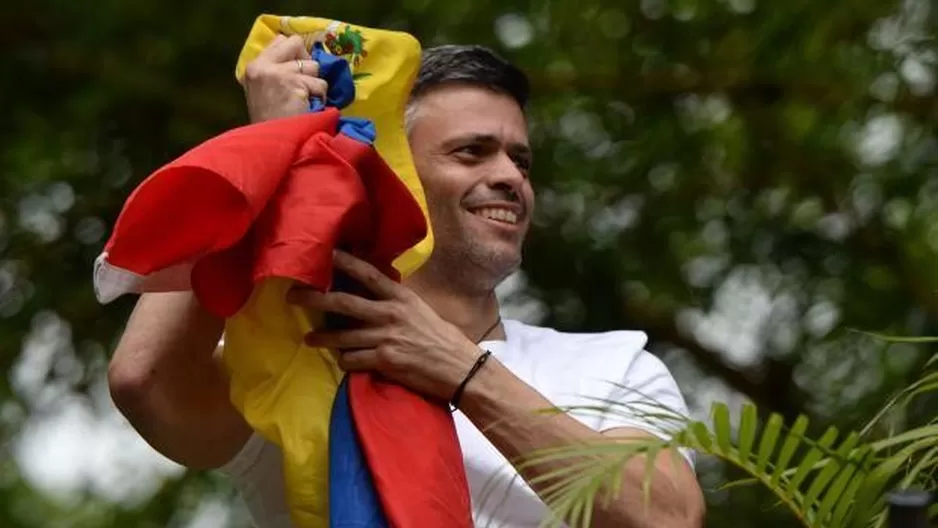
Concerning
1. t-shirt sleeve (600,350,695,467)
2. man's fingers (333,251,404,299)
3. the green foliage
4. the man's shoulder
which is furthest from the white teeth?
the green foliage

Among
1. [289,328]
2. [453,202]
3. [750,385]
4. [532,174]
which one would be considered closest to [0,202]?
[532,174]

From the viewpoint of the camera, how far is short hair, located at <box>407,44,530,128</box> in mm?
3025

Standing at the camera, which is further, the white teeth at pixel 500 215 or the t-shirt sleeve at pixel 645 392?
the white teeth at pixel 500 215

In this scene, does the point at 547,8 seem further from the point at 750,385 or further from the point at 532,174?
the point at 750,385

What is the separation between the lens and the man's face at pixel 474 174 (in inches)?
116

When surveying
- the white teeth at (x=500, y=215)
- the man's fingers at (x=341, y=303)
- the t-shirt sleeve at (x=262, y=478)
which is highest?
the man's fingers at (x=341, y=303)

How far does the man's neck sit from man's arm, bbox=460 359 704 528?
0.49m

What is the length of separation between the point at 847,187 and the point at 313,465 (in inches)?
105

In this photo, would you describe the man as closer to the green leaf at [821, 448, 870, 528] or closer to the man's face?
the man's face

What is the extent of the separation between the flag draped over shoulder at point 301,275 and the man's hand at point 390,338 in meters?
0.02

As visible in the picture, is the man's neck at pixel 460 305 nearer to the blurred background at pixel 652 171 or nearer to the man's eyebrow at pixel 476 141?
the man's eyebrow at pixel 476 141

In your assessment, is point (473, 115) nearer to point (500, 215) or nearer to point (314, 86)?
point (500, 215)

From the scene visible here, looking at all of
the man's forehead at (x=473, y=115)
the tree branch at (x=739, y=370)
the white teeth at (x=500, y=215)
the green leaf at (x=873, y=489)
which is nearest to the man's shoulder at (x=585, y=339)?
the white teeth at (x=500, y=215)

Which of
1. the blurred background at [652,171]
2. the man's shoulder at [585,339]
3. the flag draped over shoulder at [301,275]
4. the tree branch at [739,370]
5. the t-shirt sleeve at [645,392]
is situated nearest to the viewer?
the flag draped over shoulder at [301,275]
